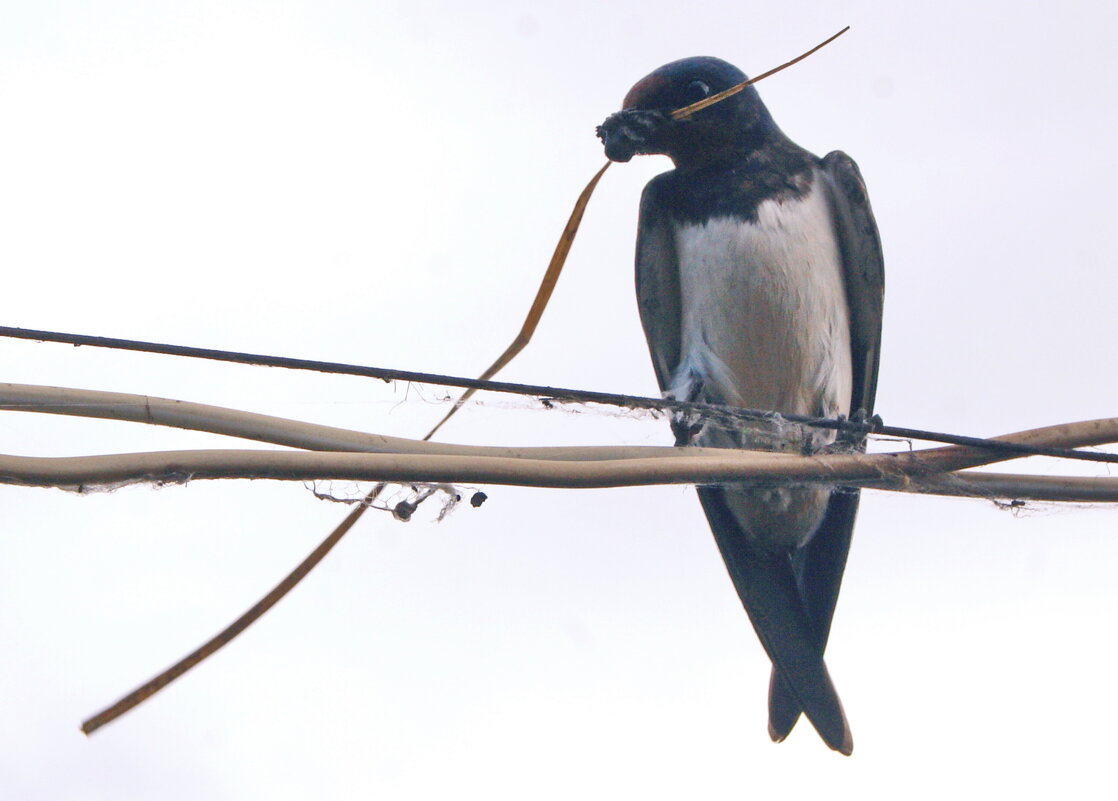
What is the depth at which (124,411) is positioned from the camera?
1.93m

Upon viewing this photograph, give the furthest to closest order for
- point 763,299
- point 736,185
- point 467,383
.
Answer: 1. point 736,185
2. point 763,299
3. point 467,383

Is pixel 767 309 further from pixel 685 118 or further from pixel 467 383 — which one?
pixel 467 383

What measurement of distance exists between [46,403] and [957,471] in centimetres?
166

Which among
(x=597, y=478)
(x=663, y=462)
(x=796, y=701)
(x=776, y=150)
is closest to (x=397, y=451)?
(x=597, y=478)

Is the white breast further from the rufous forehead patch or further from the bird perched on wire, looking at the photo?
the rufous forehead patch

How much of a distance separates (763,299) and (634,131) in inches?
27.4

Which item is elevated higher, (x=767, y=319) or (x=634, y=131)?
(x=634, y=131)

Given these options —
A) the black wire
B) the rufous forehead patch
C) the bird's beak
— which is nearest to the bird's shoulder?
the bird's beak

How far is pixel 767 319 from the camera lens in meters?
3.99

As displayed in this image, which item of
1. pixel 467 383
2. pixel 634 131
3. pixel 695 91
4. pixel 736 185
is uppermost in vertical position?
pixel 695 91

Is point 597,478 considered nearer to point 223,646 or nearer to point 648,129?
point 223,646

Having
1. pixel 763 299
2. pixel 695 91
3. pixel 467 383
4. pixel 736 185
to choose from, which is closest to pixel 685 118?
pixel 695 91

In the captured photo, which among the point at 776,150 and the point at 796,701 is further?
the point at 776,150

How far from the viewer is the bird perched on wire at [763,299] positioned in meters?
3.97
